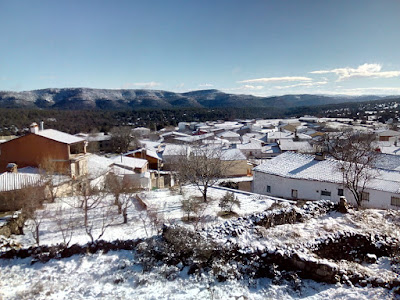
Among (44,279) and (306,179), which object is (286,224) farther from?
(306,179)

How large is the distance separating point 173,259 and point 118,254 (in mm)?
1984

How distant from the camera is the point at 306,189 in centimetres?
2092

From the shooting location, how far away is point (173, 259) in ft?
30.4

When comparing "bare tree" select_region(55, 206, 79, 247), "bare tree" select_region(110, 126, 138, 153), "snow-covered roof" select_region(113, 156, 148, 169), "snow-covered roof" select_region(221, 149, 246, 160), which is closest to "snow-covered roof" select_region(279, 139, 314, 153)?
"snow-covered roof" select_region(221, 149, 246, 160)

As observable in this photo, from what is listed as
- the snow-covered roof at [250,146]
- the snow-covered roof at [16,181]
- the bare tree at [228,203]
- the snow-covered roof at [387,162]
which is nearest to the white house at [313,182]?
the snow-covered roof at [387,162]

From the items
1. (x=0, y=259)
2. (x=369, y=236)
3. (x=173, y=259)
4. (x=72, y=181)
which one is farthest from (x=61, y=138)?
(x=369, y=236)

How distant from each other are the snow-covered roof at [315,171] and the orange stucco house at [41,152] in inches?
572

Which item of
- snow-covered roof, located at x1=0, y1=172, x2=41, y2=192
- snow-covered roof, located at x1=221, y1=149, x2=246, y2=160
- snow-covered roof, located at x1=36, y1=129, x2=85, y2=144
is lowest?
snow-covered roof, located at x1=221, y1=149, x2=246, y2=160

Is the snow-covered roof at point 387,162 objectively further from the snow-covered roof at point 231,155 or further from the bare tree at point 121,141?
the bare tree at point 121,141

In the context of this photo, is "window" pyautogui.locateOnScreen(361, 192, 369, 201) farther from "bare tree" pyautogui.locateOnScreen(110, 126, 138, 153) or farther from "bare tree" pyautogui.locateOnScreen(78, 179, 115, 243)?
"bare tree" pyautogui.locateOnScreen(110, 126, 138, 153)

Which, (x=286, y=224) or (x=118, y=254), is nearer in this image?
(x=118, y=254)

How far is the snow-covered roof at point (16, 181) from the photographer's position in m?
16.8

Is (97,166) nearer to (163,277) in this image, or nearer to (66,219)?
(66,219)

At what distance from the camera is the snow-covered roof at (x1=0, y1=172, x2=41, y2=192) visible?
1675 cm
